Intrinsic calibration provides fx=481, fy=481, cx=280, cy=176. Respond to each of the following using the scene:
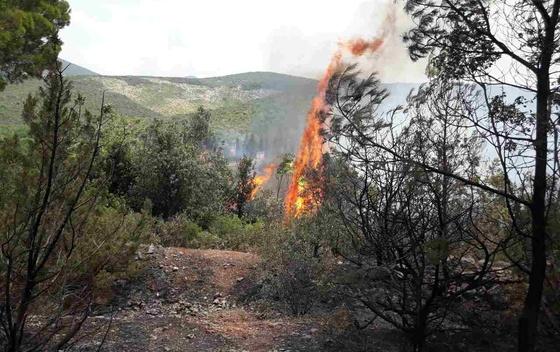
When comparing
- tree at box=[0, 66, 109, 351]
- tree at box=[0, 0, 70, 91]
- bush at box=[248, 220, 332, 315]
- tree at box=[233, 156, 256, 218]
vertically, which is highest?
tree at box=[0, 0, 70, 91]

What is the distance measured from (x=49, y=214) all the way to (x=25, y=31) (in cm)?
838

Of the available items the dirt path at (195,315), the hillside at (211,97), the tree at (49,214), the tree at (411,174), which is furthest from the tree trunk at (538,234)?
the hillside at (211,97)

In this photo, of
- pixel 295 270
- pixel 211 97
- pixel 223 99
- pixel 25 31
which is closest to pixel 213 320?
pixel 295 270

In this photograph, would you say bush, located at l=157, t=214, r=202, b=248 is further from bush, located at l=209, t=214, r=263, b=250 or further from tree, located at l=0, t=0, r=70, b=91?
tree, located at l=0, t=0, r=70, b=91

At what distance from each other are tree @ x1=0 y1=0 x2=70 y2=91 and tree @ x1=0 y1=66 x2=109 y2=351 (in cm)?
464

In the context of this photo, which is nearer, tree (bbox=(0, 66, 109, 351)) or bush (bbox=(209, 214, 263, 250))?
tree (bbox=(0, 66, 109, 351))

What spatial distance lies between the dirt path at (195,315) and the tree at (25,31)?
5.18m

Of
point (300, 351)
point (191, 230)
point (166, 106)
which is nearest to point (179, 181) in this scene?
point (191, 230)

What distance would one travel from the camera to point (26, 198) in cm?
437

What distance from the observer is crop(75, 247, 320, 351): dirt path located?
7.21 m

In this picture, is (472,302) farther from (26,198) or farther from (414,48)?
(26,198)

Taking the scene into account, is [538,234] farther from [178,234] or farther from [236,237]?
[236,237]

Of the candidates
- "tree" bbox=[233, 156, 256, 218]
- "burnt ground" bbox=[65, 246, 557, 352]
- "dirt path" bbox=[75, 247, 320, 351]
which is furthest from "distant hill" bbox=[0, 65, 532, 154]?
"tree" bbox=[233, 156, 256, 218]

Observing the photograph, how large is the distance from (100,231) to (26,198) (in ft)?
13.9
